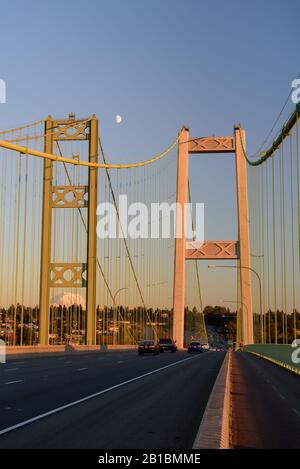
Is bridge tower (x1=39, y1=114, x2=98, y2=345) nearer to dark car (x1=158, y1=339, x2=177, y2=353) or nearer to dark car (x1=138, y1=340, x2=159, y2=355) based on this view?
dark car (x1=138, y1=340, x2=159, y2=355)

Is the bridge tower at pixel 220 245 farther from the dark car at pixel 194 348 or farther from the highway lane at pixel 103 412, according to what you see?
the highway lane at pixel 103 412

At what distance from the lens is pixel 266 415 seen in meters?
14.9

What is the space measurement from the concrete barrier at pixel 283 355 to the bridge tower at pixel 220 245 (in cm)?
1282

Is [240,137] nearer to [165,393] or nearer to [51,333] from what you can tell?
[51,333]

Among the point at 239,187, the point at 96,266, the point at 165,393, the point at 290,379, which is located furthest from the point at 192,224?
the point at 165,393

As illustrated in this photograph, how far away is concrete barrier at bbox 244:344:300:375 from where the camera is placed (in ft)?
112

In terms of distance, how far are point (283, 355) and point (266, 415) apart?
1000 inches

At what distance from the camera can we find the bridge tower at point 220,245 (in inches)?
2704

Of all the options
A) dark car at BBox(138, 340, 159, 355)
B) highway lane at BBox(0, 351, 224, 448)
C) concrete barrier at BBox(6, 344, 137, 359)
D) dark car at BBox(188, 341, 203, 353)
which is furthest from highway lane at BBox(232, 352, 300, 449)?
dark car at BBox(188, 341, 203, 353)

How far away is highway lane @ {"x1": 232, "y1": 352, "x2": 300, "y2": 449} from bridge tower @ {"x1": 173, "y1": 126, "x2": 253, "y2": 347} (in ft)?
141

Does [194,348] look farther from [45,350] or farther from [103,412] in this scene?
[103,412]

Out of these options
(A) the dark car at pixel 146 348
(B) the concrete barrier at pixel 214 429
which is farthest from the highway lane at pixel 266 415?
(A) the dark car at pixel 146 348

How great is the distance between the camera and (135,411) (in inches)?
560
